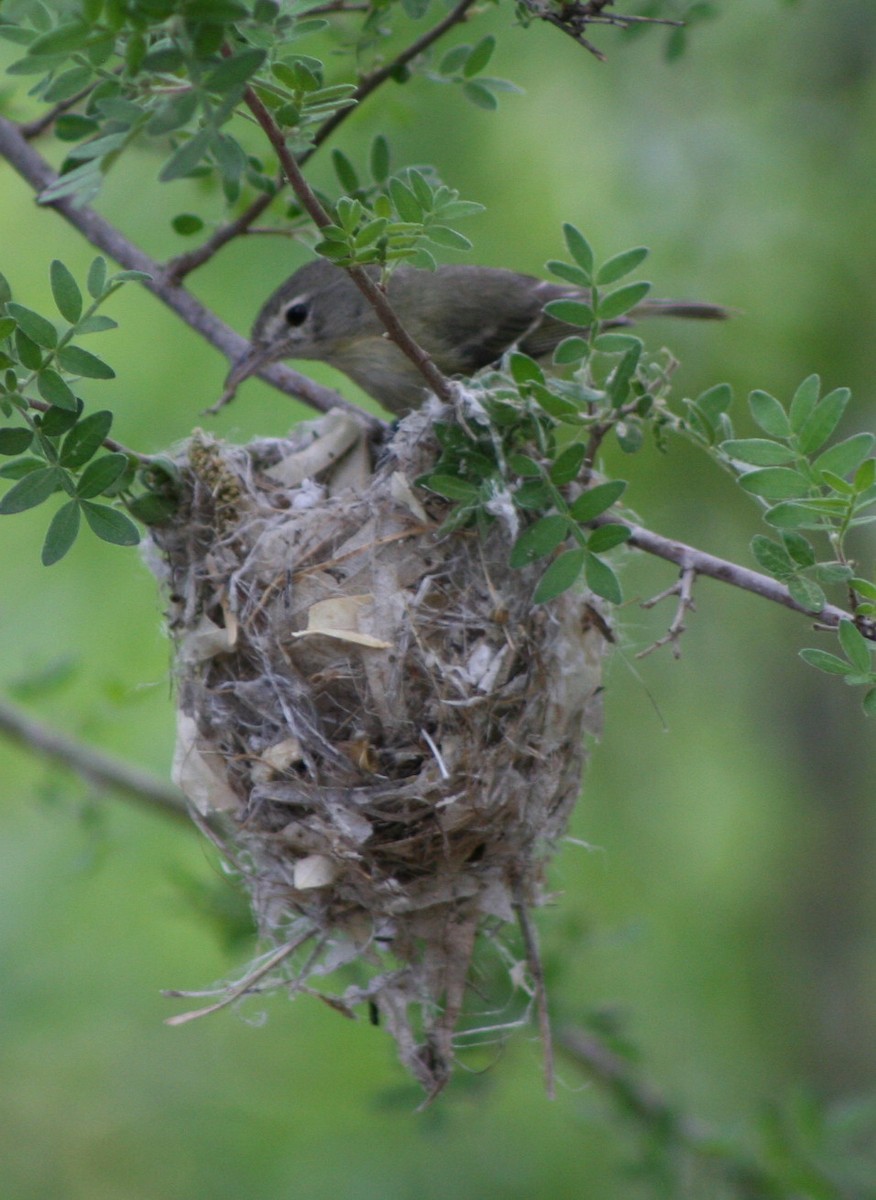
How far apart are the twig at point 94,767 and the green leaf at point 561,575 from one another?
2.57 meters

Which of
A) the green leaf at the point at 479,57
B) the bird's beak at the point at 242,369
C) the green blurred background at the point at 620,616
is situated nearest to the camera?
the green leaf at the point at 479,57

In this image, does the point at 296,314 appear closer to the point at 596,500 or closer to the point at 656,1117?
the point at 596,500

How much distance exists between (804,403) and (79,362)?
1.23 metres

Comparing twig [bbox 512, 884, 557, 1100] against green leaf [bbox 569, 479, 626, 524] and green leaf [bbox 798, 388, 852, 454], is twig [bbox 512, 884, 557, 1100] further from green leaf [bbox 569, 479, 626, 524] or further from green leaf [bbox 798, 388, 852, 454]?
green leaf [bbox 798, 388, 852, 454]

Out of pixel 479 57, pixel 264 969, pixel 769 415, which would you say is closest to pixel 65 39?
pixel 769 415

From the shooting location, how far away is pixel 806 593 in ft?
7.42

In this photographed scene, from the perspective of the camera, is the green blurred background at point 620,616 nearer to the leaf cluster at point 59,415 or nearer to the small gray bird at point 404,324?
the small gray bird at point 404,324

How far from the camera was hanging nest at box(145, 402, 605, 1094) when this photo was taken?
284cm

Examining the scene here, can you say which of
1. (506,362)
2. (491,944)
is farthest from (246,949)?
(506,362)

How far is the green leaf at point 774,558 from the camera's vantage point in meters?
2.25

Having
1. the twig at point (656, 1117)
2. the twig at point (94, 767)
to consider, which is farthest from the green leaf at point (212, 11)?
the twig at point (656, 1117)

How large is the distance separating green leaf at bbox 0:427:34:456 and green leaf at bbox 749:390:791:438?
48.7 inches

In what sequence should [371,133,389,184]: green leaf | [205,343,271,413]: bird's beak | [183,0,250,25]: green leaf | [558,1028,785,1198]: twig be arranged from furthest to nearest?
[558,1028,785,1198]: twig, [205,343,271,413]: bird's beak, [371,133,389,184]: green leaf, [183,0,250,25]: green leaf

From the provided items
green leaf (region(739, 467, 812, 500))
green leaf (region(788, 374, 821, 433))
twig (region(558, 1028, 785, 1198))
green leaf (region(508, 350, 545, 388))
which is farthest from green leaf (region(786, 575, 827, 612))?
twig (region(558, 1028, 785, 1198))
